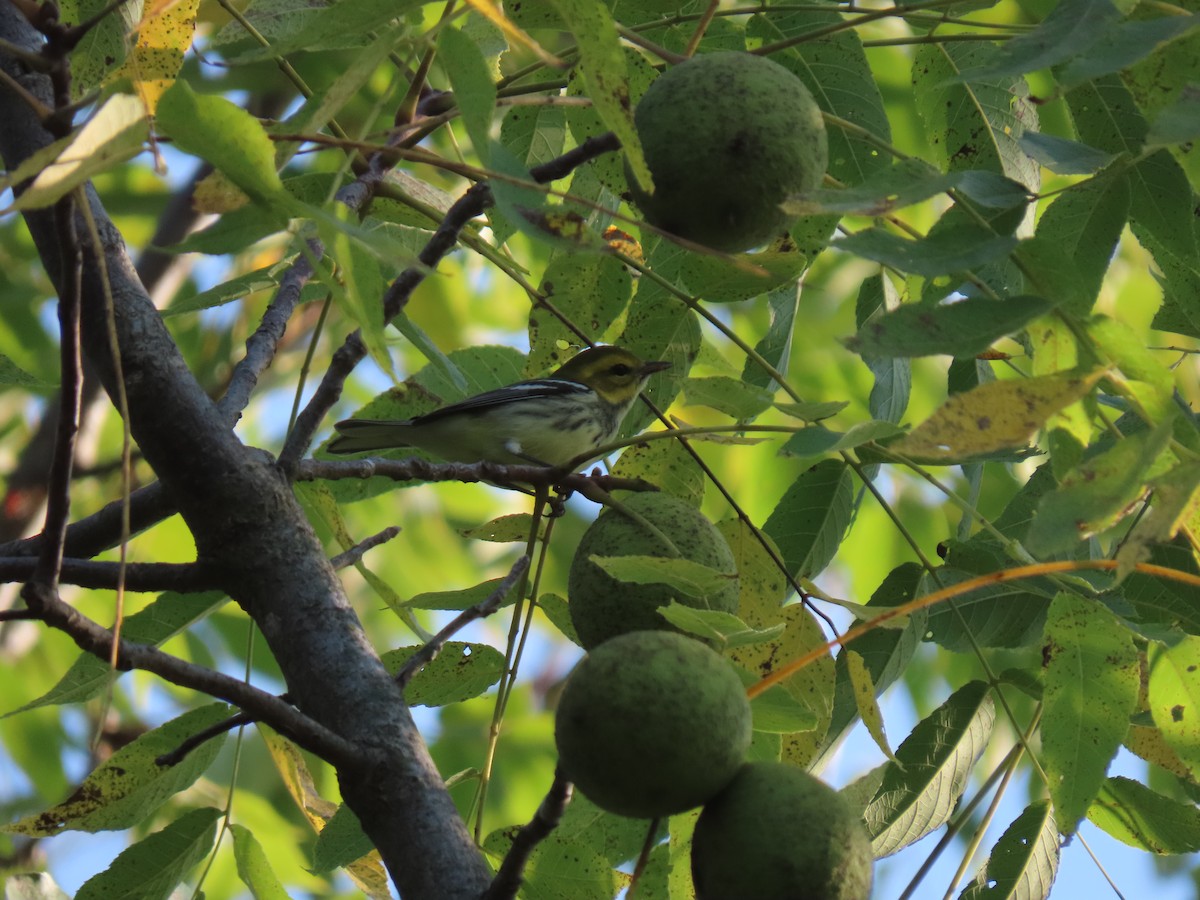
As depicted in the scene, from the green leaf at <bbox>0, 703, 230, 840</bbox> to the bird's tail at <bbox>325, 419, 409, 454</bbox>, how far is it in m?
1.41

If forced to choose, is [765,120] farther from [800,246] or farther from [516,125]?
[516,125]

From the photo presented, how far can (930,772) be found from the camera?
3.00 meters

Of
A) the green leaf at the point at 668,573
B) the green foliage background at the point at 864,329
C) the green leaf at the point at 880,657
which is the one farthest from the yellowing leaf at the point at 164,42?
the green leaf at the point at 880,657

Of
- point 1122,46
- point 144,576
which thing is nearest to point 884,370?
point 1122,46

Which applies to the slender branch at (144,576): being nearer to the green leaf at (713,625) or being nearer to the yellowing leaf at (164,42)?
the yellowing leaf at (164,42)

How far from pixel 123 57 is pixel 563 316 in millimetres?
1098

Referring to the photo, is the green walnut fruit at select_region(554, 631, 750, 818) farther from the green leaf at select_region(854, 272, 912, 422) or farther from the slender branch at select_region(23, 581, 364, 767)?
the green leaf at select_region(854, 272, 912, 422)

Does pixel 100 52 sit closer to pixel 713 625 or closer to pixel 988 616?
pixel 713 625

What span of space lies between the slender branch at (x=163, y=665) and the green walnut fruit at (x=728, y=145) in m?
1.02

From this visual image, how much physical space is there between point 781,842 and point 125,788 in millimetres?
1619

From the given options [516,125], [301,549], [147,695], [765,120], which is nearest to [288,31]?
[516,125]

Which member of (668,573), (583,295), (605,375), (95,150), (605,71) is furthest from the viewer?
(605,375)

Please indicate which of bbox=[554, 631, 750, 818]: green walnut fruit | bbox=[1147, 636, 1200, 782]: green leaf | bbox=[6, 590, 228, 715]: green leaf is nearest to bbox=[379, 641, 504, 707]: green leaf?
bbox=[6, 590, 228, 715]: green leaf

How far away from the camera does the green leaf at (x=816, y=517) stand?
306 centimetres
